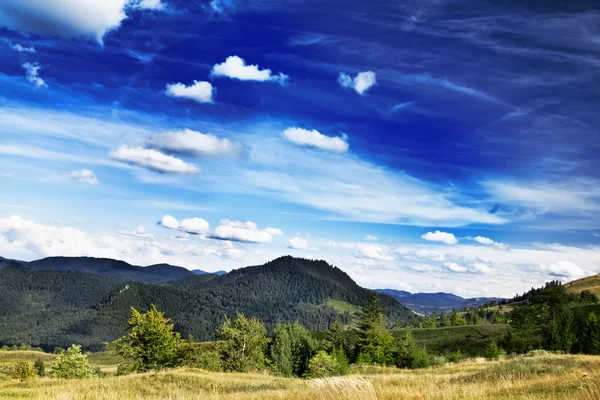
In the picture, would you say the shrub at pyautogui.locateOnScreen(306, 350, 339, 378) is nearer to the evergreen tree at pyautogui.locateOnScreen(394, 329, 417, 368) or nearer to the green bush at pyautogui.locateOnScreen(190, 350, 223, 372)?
the evergreen tree at pyautogui.locateOnScreen(394, 329, 417, 368)

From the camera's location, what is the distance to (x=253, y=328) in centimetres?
7394

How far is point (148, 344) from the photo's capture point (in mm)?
58156

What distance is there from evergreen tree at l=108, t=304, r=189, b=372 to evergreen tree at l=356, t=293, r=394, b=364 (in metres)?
34.8

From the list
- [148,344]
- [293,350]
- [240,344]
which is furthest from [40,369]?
[148,344]

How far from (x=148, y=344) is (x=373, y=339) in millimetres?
40288

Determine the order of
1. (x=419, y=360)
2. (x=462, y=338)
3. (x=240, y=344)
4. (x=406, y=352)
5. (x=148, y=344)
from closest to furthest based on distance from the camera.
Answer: (x=148, y=344), (x=419, y=360), (x=406, y=352), (x=240, y=344), (x=462, y=338)

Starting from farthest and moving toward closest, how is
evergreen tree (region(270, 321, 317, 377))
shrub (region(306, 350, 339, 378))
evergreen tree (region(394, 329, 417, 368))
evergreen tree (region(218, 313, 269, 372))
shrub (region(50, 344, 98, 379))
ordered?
evergreen tree (region(270, 321, 317, 377))
evergreen tree (region(218, 313, 269, 372))
evergreen tree (region(394, 329, 417, 368))
shrub (region(306, 350, 339, 378))
shrub (region(50, 344, 98, 379))

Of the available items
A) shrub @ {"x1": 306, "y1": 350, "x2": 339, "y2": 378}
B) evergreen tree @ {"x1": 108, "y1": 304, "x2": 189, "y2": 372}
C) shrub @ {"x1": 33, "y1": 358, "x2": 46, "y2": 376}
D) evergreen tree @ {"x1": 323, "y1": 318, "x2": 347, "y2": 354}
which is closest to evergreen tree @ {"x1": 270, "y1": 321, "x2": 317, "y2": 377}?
evergreen tree @ {"x1": 323, "y1": 318, "x2": 347, "y2": 354}

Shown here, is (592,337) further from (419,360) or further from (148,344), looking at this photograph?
(148,344)

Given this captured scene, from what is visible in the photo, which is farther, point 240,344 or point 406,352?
point 240,344

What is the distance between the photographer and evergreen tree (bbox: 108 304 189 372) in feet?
188

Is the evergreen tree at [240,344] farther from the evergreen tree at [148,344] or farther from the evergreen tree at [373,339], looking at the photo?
the evergreen tree at [373,339]

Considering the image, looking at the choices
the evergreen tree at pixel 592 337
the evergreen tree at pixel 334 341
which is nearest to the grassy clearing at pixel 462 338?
the evergreen tree at pixel 334 341

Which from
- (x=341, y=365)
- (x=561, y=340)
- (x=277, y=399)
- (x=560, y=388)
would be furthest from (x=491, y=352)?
(x=277, y=399)
